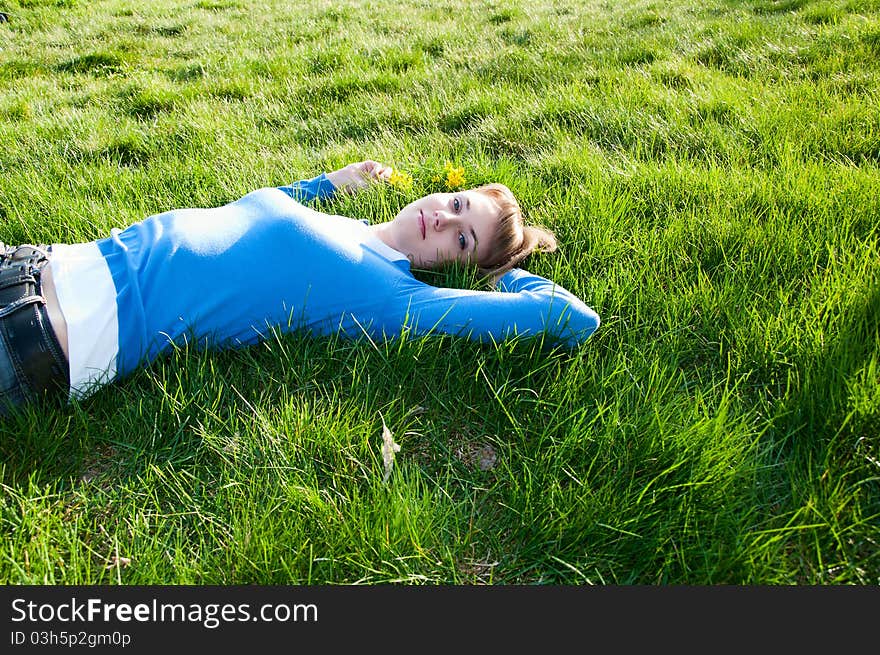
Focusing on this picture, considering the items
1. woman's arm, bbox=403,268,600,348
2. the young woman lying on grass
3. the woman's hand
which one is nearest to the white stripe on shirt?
the young woman lying on grass

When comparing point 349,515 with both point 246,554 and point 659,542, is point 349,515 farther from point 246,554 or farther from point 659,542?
point 659,542

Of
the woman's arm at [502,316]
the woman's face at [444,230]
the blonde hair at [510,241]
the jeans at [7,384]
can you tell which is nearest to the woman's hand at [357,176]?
the woman's face at [444,230]

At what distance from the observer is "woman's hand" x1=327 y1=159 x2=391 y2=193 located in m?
3.08

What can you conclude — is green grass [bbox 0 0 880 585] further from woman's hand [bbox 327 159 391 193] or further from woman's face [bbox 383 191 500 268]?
woman's face [bbox 383 191 500 268]

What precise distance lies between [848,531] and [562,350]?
931mm

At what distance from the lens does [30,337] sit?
6.31 ft

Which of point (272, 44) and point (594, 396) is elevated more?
point (272, 44)

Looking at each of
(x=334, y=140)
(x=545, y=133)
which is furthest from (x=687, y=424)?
(x=334, y=140)

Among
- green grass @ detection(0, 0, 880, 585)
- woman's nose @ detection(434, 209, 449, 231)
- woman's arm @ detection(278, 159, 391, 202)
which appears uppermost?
woman's arm @ detection(278, 159, 391, 202)

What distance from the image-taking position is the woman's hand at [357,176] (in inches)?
121

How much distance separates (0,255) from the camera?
7.04 feet

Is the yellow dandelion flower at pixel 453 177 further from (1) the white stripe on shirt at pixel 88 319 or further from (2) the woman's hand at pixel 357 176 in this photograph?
(1) the white stripe on shirt at pixel 88 319

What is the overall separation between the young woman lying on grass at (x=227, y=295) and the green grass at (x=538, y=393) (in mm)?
81

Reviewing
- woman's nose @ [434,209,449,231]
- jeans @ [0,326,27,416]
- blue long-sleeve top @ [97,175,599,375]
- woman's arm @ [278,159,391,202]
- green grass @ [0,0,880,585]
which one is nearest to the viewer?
green grass @ [0,0,880,585]
